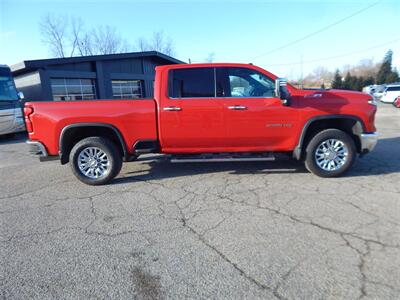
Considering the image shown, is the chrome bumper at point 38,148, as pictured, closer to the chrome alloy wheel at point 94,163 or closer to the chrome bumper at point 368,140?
the chrome alloy wheel at point 94,163

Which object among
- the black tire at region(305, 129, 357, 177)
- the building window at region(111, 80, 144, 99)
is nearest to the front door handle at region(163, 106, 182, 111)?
the black tire at region(305, 129, 357, 177)

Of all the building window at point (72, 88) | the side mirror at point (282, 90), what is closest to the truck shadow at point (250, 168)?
the side mirror at point (282, 90)

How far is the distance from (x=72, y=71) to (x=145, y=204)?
1420cm

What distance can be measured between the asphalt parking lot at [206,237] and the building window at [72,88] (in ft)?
37.3

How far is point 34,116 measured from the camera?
4539 millimetres

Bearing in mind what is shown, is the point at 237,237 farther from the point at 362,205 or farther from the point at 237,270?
the point at 362,205

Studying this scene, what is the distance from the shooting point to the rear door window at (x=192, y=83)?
4.68 m

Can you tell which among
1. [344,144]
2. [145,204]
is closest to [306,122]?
[344,144]

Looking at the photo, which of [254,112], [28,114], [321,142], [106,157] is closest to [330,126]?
[321,142]

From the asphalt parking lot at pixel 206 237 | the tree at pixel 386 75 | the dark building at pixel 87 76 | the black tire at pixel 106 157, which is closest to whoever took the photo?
the asphalt parking lot at pixel 206 237

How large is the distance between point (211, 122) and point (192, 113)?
374 mm

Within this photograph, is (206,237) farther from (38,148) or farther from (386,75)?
(386,75)

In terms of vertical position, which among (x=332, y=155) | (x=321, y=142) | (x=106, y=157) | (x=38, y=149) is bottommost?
(x=332, y=155)

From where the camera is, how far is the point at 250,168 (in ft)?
17.8
